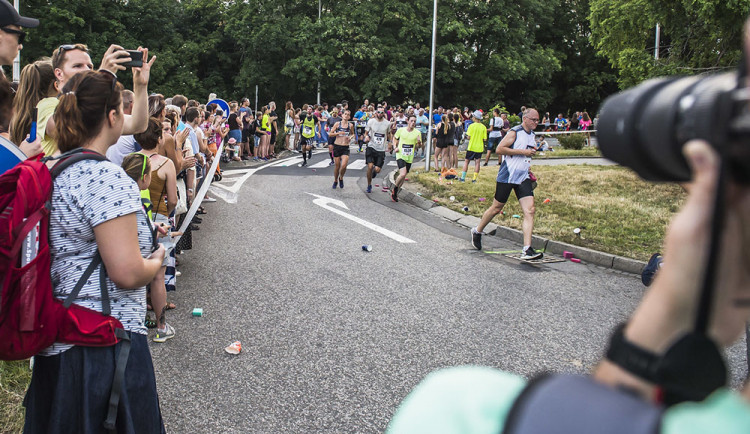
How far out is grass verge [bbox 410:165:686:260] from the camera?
9672 millimetres

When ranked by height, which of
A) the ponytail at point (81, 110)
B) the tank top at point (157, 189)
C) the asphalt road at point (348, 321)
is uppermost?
the ponytail at point (81, 110)

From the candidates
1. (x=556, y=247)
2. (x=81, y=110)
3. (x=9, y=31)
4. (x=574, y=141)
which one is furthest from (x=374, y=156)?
(x=81, y=110)

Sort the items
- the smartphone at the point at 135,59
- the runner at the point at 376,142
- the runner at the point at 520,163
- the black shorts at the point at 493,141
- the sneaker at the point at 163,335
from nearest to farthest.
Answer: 1. the smartphone at the point at 135,59
2. the sneaker at the point at 163,335
3. the runner at the point at 520,163
4. the runner at the point at 376,142
5. the black shorts at the point at 493,141

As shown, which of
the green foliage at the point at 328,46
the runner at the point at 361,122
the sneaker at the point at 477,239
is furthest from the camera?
the green foliage at the point at 328,46

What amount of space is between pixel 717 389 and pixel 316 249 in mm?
7757

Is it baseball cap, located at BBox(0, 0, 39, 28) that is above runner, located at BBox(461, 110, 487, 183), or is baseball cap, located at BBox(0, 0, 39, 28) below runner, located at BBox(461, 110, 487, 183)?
above

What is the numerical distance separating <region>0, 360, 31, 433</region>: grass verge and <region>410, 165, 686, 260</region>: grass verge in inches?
287

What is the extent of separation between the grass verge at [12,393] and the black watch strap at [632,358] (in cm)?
353

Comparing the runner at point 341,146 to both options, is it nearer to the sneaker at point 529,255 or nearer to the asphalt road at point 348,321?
the asphalt road at point 348,321

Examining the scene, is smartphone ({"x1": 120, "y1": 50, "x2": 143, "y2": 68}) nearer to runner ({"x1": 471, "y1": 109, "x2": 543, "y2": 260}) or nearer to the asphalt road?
the asphalt road

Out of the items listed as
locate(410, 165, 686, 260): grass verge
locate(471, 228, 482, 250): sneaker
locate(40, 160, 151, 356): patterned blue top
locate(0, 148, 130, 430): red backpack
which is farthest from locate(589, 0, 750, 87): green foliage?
locate(0, 148, 130, 430): red backpack

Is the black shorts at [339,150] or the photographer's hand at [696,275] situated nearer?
the photographer's hand at [696,275]

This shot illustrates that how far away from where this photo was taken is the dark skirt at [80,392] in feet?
7.72

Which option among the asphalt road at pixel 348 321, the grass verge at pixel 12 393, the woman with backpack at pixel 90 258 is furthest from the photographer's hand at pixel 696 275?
the grass verge at pixel 12 393
